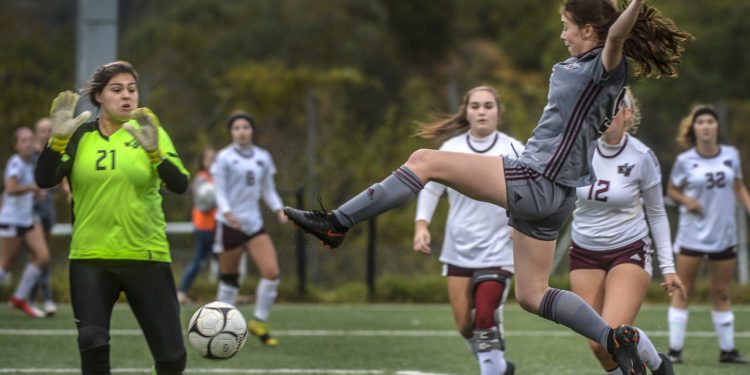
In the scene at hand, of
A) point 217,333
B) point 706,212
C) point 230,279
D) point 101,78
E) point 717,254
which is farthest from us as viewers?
point 230,279

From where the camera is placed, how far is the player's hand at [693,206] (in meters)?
9.81

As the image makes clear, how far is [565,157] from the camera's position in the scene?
17.1ft

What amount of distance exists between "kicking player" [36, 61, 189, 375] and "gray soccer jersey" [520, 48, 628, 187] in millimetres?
1864

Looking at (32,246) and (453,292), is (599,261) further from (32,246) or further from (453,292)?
(32,246)

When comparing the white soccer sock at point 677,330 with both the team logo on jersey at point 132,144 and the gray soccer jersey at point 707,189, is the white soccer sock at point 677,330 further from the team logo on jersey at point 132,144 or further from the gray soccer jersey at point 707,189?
the team logo on jersey at point 132,144

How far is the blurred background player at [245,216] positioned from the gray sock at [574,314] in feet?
16.8

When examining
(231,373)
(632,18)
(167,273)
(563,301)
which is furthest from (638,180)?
(231,373)

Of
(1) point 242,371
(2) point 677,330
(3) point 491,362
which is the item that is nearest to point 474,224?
(3) point 491,362

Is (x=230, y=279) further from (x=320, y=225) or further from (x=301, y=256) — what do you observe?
(x=320, y=225)

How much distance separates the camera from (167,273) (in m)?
5.88

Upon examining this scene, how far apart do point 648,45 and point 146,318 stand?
2.81 m

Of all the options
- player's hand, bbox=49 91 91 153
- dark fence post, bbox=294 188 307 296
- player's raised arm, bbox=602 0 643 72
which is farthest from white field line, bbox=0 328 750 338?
player's raised arm, bbox=602 0 643 72

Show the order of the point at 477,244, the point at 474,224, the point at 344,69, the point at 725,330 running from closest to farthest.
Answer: the point at 477,244
the point at 474,224
the point at 725,330
the point at 344,69

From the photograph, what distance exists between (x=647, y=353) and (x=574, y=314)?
0.55m
